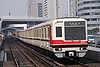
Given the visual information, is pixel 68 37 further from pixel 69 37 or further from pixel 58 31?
pixel 58 31

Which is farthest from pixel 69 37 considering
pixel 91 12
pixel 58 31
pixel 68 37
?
pixel 91 12

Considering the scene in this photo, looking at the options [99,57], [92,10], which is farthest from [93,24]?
[99,57]

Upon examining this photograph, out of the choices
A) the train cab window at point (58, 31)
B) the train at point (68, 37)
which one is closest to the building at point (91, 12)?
the train at point (68, 37)

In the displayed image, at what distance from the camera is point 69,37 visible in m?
17.3

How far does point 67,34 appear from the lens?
17328 millimetres

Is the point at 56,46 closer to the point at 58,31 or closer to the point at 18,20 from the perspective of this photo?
the point at 58,31

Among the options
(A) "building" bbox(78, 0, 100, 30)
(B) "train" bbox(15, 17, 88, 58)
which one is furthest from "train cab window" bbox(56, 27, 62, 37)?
(A) "building" bbox(78, 0, 100, 30)

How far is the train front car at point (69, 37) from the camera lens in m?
17.3

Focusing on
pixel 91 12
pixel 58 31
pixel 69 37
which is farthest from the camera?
pixel 91 12

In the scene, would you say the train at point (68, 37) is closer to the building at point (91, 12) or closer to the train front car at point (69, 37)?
the train front car at point (69, 37)

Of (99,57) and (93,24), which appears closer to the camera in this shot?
(99,57)

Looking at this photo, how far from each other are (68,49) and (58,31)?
4.55 feet

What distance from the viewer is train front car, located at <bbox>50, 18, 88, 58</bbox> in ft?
56.6

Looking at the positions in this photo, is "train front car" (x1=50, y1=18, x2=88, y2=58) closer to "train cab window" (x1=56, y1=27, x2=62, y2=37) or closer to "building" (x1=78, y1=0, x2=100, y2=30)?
"train cab window" (x1=56, y1=27, x2=62, y2=37)
